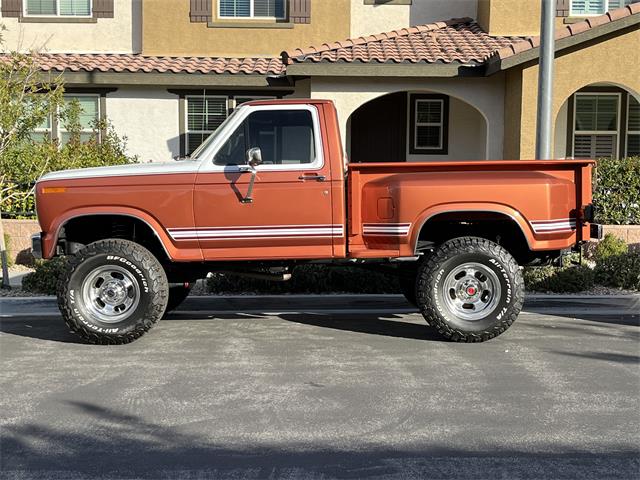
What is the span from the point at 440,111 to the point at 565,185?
1010 cm

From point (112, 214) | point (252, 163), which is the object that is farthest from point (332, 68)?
point (112, 214)

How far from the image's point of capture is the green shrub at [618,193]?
1296 cm

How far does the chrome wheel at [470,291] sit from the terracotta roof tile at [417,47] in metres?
8.00

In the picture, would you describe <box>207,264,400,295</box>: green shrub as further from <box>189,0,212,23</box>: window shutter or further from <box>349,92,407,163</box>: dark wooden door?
<box>189,0,212,23</box>: window shutter

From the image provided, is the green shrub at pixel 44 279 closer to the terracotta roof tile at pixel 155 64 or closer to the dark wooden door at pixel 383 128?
the terracotta roof tile at pixel 155 64

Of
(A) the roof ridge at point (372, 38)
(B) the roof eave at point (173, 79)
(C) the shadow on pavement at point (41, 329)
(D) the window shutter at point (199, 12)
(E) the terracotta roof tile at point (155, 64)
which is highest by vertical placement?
(D) the window shutter at point (199, 12)

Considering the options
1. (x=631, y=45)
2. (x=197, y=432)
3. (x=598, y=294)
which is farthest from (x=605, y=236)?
(x=197, y=432)

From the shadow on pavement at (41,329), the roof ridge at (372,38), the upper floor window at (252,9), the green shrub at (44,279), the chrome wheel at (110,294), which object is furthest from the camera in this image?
the upper floor window at (252,9)

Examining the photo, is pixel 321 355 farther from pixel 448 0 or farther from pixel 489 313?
pixel 448 0

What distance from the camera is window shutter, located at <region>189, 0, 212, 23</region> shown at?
651 inches

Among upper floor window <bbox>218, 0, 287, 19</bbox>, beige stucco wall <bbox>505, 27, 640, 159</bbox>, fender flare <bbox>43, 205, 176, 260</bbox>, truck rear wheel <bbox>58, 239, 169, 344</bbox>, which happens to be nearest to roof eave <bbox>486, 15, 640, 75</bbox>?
beige stucco wall <bbox>505, 27, 640, 159</bbox>

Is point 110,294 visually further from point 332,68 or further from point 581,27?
point 581,27

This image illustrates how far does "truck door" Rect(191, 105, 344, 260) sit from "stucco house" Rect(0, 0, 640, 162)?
741cm

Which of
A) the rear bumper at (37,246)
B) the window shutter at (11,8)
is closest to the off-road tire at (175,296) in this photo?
the rear bumper at (37,246)
